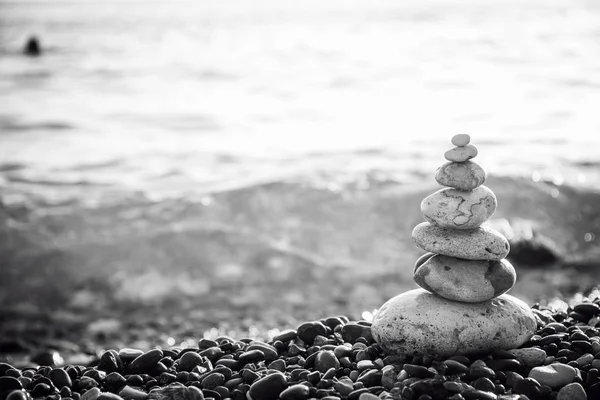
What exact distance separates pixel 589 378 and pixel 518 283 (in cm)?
457

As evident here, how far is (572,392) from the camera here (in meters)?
3.63

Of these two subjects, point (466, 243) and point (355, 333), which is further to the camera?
point (355, 333)

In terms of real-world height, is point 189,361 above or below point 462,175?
below

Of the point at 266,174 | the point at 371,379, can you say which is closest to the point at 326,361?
the point at 371,379

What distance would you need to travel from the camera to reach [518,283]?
27.0 ft

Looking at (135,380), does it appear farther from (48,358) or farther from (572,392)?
(48,358)

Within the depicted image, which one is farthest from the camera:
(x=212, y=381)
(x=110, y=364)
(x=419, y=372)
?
(x=110, y=364)

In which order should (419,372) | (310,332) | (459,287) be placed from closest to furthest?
(419,372)
(459,287)
(310,332)

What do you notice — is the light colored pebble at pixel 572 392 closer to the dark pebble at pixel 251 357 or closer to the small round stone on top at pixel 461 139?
the small round stone on top at pixel 461 139

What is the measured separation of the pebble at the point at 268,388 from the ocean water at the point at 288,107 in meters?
7.48

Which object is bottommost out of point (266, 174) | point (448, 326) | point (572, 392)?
point (266, 174)

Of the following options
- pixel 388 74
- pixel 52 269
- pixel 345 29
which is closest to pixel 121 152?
pixel 52 269

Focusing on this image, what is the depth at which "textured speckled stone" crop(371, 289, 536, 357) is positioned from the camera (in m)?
4.05

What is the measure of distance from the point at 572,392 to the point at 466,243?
1070 millimetres
